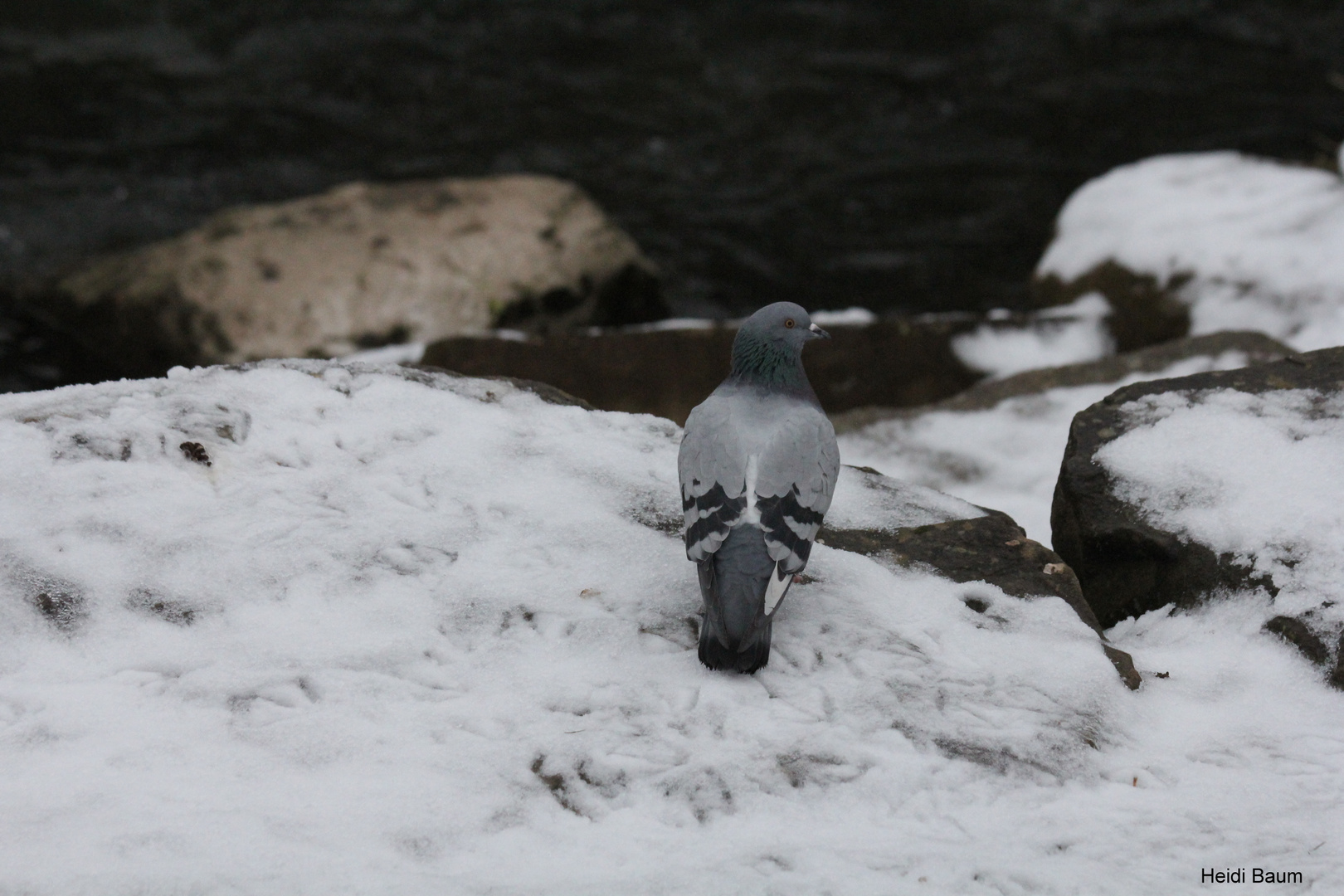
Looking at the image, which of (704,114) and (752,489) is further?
(704,114)

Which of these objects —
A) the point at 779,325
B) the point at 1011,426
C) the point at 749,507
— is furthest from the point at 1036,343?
the point at 749,507

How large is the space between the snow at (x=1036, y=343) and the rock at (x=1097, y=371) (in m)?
0.44

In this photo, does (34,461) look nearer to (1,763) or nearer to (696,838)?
(1,763)

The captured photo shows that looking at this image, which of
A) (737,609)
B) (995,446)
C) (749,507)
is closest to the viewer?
(737,609)

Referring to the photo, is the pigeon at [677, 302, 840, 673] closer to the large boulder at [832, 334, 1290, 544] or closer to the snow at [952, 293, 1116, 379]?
the large boulder at [832, 334, 1290, 544]

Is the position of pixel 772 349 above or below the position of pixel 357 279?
above

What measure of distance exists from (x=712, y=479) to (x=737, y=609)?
0.33 meters

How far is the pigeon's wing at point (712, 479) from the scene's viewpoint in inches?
110

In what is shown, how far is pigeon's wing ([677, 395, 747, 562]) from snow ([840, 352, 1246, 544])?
1559 mm

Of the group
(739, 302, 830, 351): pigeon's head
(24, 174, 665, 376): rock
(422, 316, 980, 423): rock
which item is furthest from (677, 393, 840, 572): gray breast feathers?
(24, 174, 665, 376): rock

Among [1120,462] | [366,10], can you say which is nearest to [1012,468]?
[1120,462]

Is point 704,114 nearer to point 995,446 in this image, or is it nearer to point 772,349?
point 995,446

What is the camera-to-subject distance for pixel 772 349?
3.24 meters

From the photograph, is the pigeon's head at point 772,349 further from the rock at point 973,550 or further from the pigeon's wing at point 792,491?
the rock at point 973,550
